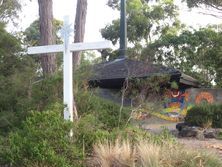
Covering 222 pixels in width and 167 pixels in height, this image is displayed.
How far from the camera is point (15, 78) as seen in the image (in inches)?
450

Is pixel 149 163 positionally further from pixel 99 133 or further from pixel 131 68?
pixel 131 68

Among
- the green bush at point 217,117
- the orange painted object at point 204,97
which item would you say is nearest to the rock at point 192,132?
the green bush at point 217,117

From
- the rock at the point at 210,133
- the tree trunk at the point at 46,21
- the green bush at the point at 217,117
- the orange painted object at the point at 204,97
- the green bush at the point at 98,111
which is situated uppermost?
the tree trunk at the point at 46,21

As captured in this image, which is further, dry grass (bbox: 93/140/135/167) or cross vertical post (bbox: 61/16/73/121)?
cross vertical post (bbox: 61/16/73/121)

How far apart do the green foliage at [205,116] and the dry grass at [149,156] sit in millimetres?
8554

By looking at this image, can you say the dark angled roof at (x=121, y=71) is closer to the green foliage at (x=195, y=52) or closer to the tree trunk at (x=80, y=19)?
the green foliage at (x=195, y=52)

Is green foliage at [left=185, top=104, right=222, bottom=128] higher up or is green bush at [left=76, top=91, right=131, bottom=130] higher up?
green bush at [left=76, top=91, right=131, bottom=130]

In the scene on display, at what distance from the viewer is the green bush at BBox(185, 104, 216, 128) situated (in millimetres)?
16517

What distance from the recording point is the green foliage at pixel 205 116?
Result: 16594 millimetres

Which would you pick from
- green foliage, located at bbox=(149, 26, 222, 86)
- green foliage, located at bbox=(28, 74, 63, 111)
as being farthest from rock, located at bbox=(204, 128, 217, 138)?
green foliage, located at bbox=(149, 26, 222, 86)

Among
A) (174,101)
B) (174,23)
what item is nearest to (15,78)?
(174,101)

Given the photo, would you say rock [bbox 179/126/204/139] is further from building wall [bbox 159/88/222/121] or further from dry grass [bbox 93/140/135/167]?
building wall [bbox 159/88/222/121]

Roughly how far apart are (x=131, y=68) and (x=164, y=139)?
11067mm

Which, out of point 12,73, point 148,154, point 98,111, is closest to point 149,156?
point 148,154
